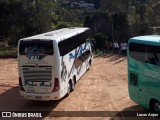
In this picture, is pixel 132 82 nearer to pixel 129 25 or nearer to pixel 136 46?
pixel 136 46

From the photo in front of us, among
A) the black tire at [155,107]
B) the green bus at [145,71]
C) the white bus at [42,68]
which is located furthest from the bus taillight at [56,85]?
the black tire at [155,107]

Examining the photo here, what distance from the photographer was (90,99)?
1766 centimetres

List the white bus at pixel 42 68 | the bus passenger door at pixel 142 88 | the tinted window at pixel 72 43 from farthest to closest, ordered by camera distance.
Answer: the tinted window at pixel 72 43
the white bus at pixel 42 68
the bus passenger door at pixel 142 88

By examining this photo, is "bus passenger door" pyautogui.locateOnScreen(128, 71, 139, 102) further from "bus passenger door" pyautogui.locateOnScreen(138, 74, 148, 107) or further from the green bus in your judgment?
"bus passenger door" pyautogui.locateOnScreen(138, 74, 148, 107)

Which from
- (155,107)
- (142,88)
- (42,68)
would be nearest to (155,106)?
(155,107)

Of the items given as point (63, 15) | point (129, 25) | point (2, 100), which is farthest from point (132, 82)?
point (63, 15)

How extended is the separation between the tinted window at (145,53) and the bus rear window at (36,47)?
4094mm

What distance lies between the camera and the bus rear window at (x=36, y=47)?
52.3 ft

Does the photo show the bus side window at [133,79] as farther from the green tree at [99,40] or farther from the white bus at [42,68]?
the green tree at [99,40]

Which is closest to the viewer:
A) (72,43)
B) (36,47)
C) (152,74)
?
(152,74)

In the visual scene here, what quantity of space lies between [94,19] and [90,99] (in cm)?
2262

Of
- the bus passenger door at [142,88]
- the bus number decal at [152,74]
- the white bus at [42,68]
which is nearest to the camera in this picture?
the bus number decal at [152,74]

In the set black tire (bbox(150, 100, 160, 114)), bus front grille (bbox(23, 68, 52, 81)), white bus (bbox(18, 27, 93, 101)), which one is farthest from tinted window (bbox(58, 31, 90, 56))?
black tire (bbox(150, 100, 160, 114))

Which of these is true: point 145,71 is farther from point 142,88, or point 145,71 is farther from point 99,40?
point 99,40
